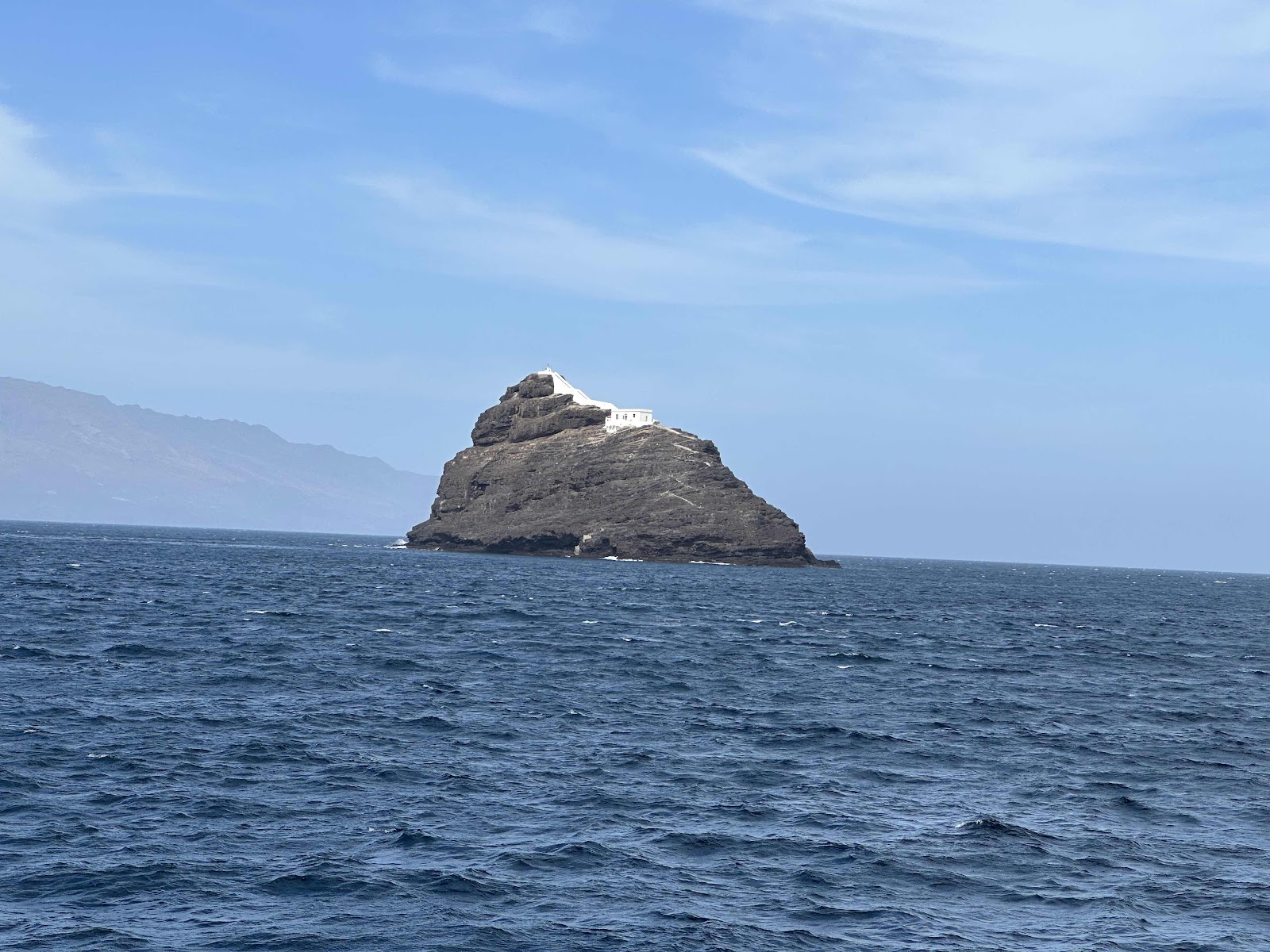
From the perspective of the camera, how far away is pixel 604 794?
26.4 metres

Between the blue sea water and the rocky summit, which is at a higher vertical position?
the rocky summit

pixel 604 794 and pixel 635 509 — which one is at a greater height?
pixel 635 509

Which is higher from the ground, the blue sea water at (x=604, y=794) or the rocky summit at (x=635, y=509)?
the rocky summit at (x=635, y=509)

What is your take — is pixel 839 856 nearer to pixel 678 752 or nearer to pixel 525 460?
pixel 678 752

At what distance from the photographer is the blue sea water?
62.2 feet

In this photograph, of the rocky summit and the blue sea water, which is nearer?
the blue sea water

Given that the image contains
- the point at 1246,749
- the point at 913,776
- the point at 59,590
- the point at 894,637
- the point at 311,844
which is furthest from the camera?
the point at 59,590

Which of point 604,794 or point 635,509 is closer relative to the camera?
point 604,794

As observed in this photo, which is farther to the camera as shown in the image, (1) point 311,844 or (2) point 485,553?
(2) point 485,553

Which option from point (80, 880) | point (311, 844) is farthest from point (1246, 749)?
point (80, 880)

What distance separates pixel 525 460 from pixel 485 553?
17.2 m

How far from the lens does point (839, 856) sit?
74.3 feet

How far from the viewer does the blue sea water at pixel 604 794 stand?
19.0 m

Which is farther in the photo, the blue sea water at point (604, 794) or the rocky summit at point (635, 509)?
the rocky summit at point (635, 509)
